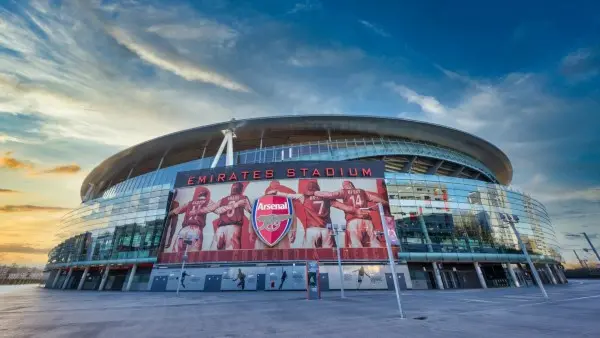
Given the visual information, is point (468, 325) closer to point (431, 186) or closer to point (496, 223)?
point (431, 186)

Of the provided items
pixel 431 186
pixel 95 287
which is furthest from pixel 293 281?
pixel 95 287

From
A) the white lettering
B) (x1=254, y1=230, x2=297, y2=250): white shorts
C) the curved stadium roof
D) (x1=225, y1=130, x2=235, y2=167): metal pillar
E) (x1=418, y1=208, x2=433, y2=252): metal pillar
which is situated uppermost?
the curved stadium roof

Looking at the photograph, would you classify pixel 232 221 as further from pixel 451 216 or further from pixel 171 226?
pixel 451 216

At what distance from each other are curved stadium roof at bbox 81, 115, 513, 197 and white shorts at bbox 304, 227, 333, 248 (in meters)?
21.8

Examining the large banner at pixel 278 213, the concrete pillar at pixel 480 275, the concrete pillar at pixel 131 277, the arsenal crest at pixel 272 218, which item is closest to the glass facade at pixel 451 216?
the concrete pillar at pixel 480 275

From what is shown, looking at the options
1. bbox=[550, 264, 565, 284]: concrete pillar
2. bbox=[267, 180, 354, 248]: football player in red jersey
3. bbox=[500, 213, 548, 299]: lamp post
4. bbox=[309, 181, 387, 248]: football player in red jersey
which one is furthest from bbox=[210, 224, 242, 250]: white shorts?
bbox=[550, 264, 565, 284]: concrete pillar

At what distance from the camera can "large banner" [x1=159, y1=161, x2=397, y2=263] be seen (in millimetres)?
35469

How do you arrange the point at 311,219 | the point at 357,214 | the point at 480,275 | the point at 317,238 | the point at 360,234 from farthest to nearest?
the point at 480,275 → the point at 357,214 → the point at 311,219 → the point at 360,234 → the point at 317,238

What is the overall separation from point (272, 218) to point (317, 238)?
6.78 metres

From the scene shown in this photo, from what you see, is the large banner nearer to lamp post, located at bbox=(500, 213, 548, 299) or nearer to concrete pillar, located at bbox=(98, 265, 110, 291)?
lamp post, located at bbox=(500, 213, 548, 299)

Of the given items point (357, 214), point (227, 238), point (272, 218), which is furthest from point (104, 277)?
point (357, 214)

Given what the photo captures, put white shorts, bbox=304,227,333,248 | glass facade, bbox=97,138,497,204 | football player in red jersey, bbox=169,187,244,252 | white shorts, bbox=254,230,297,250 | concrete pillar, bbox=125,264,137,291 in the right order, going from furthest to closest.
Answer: glass facade, bbox=97,138,497,204
concrete pillar, bbox=125,264,137,291
football player in red jersey, bbox=169,187,244,252
white shorts, bbox=254,230,297,250
white shorts, bbox=304,227,333,248

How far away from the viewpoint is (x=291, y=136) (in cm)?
5403

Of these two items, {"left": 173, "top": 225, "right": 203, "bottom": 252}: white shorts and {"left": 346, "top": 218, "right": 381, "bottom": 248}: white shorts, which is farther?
{"left": 173, "top": 225, "right": 203, "bottom": 252}: white shorts
